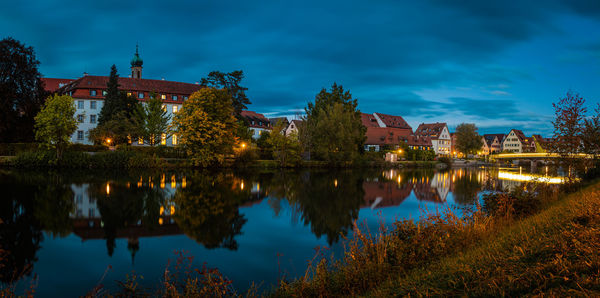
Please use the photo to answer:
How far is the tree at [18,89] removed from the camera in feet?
140

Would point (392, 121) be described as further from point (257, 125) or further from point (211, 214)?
point (211, 214)

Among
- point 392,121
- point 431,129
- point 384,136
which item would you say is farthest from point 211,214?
point 431,129

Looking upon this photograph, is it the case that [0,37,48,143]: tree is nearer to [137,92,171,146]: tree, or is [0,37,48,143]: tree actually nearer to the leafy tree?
[137,92,171,146]: tree

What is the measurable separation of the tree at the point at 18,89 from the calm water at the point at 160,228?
24201 millimetres

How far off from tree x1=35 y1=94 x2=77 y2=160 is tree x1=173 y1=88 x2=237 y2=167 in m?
10.5

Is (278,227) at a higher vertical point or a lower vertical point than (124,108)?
lower

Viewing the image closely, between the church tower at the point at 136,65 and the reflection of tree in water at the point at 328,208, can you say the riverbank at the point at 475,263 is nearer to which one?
the reflection of tree in water at the point at 328,208

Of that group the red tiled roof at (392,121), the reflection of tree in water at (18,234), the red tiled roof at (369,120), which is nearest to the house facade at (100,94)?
the reflection of tree in water at (18,234)

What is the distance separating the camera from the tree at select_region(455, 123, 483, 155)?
95250 millimetres

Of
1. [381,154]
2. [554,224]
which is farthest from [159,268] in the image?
[381,154]

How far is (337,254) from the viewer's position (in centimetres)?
1080

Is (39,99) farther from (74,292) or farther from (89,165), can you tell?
(74,292)

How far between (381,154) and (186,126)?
37888 millimetres

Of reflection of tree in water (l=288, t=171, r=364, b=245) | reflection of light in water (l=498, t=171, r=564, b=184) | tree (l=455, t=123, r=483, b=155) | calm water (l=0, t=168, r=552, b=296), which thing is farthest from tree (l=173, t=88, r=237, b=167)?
tree (l=455, t=123, r=483, b=155)
